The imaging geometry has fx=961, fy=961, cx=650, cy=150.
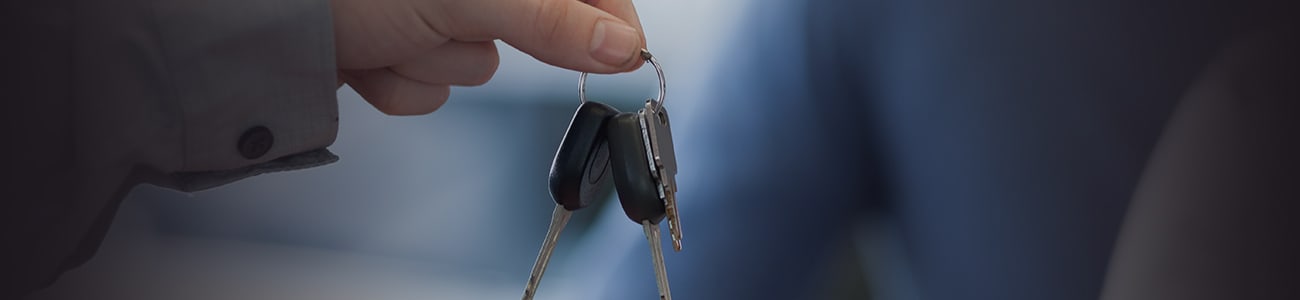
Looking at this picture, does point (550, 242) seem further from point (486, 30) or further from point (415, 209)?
point (415, 209)

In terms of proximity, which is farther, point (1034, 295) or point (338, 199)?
point (338, 199)

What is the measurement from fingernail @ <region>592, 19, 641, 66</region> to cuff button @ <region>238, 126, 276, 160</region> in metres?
0.18

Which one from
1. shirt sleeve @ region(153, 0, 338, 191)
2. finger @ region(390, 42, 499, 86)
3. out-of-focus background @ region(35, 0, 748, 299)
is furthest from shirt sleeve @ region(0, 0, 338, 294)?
out-of-focus background @ region(35, 0, 748, 299)

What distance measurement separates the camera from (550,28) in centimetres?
53

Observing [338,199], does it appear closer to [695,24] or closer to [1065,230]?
[695,24]

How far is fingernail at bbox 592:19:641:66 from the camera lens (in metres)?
0.53

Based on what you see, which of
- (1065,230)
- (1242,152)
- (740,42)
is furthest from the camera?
A: (740,42)

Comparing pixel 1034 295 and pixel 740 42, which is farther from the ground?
pixel 740 42

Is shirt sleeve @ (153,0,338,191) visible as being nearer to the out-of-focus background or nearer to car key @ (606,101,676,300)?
car key @ (606,101,676,300)

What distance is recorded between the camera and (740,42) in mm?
785

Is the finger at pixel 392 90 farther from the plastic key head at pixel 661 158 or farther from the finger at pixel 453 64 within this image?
the plastic key head at pixel 661 158

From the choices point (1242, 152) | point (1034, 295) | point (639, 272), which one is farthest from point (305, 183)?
point (1242, 152)

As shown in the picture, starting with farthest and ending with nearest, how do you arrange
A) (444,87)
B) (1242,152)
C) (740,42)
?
1. (740,42)
2. (444,87)
3. (1242,152)

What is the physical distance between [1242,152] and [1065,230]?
12 centimetres
